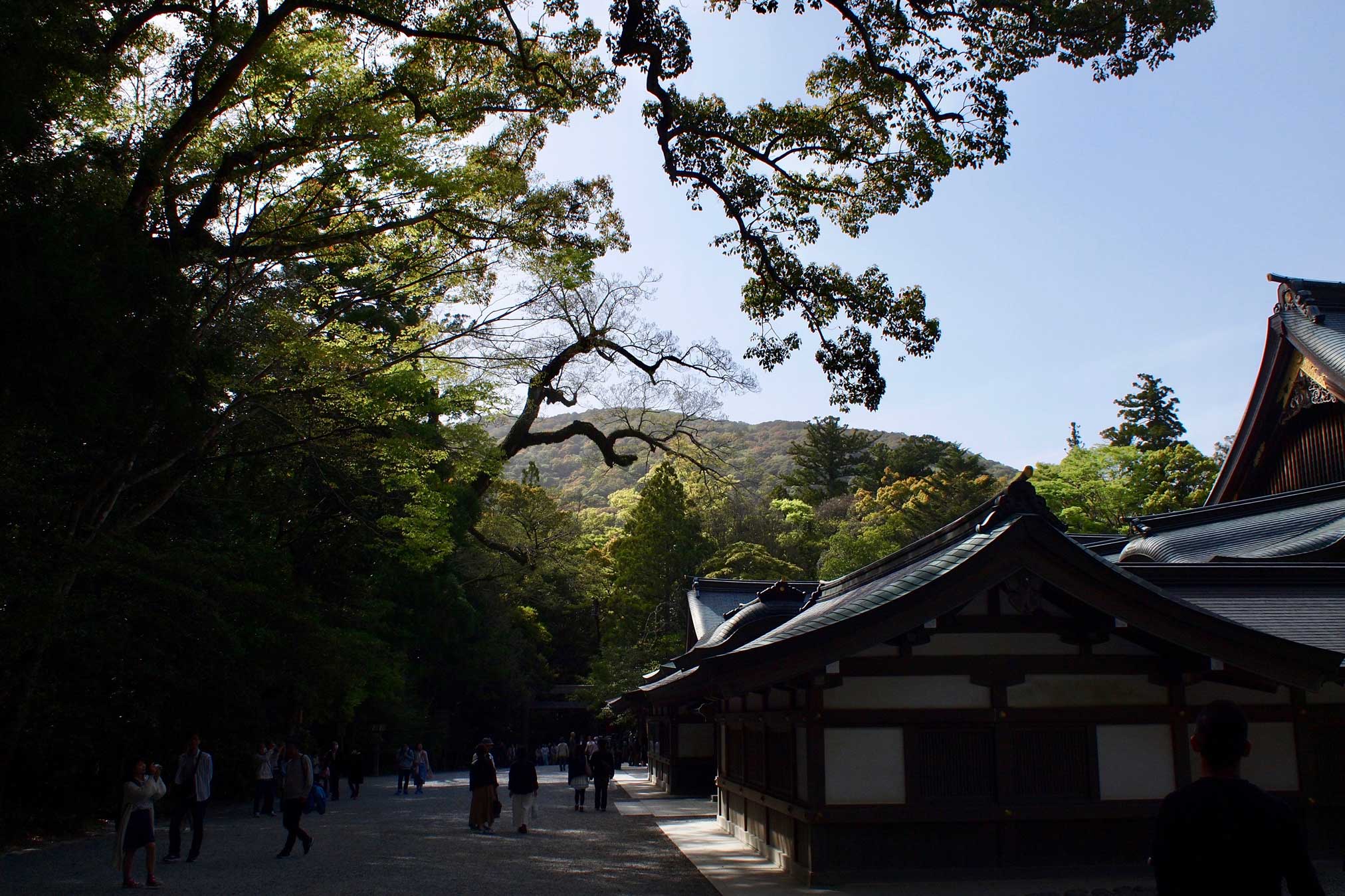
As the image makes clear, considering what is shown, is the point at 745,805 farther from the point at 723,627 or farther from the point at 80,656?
the point at 80,656

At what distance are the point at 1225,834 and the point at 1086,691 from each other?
7.65 metres

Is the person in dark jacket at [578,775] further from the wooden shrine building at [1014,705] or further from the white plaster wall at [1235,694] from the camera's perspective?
the white plaster wall at [1235,694]

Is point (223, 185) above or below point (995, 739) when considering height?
above

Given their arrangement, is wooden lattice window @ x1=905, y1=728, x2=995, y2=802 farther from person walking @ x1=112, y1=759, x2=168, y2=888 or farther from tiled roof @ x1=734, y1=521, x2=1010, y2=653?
person walking @ x1=112, y1=759, x2=168, y2=888

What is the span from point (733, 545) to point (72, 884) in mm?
33245

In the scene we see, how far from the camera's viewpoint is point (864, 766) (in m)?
9.87

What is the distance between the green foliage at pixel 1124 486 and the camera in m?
37.6

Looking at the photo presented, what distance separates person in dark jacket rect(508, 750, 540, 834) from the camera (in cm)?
1609

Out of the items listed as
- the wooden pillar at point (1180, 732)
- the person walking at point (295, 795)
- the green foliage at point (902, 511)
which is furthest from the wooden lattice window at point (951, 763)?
the green foliage at point (902, 511)

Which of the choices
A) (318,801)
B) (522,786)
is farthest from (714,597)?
(522,786)

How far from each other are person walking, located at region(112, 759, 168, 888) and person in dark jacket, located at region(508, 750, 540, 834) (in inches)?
254

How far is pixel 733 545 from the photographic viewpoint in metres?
42.5

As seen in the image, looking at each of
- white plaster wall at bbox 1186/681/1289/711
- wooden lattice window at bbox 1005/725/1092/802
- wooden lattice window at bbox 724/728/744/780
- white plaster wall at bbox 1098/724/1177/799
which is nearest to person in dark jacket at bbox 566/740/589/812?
wooden lattice window at bbox 724/728/744/780

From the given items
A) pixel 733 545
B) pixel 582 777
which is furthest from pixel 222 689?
pixel 733 545
